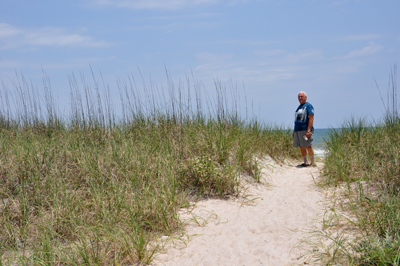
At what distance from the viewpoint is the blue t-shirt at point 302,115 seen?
22.5 ft

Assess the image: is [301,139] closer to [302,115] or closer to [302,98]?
[302,115]

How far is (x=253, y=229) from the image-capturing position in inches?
150

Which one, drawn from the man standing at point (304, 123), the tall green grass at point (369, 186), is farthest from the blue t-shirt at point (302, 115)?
the tall green grass at point (369, 186)

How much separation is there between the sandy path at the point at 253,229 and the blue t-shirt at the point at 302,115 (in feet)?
6.53

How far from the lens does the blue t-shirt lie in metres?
6.84

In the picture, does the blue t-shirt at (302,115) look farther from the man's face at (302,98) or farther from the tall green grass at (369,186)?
the tall green grass at (369,186)

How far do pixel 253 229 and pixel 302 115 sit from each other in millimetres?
3973

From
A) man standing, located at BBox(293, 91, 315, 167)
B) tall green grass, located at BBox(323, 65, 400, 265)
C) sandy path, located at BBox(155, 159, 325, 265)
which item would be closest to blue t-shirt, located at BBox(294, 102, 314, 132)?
man standing, located at BBox(293, 91, 315, 167)

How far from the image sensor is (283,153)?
26.7 ft

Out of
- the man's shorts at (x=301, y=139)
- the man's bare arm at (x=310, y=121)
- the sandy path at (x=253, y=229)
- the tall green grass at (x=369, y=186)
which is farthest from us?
the man's shorts at (x=301, y=139)

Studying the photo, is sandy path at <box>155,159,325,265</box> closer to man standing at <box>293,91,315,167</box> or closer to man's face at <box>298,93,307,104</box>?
man standing at <box>293,91,315,167</box>

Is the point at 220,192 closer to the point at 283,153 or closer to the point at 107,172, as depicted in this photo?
the point at 107,172

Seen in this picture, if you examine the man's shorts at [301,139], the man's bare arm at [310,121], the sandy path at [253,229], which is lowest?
the sandy path at [253,229]

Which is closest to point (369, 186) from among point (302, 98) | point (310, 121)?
point (310, 121)
